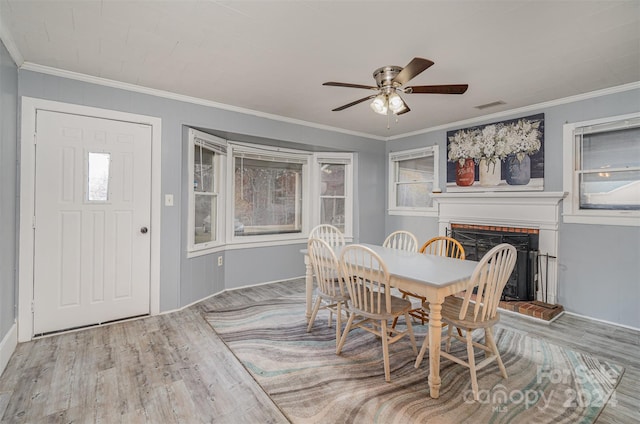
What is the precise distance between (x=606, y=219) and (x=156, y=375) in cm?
431

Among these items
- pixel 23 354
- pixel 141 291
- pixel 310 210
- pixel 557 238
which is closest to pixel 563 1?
pixel 557 238

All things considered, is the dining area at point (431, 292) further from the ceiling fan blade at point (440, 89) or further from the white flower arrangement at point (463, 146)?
the white flower arrangement at point (463, 146)

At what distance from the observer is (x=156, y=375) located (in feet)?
7.09

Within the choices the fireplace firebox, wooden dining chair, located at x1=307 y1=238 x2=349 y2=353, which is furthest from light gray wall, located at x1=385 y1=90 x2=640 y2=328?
wooden dining chair, located at x1=307 y1=238 x2=349 y2=353

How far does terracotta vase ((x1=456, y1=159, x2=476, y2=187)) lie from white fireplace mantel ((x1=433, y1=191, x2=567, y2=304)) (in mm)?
215

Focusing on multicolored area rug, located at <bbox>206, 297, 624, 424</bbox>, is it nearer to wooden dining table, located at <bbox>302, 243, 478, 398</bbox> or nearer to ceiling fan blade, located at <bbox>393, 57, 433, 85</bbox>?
wooden dining table, located at <bbox>302, 243, 478, 398</bbox>

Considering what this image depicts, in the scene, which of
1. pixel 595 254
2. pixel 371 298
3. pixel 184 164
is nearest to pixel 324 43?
pixel 371 298

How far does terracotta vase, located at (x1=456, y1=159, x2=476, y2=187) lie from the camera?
4.16 meters

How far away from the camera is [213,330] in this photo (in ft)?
9.52

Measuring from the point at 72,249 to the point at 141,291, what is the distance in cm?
74

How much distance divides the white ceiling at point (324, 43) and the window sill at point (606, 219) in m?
1.26

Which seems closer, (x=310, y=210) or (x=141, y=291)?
(x=141, y=291)

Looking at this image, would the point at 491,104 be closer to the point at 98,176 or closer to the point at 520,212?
the point at 520,212

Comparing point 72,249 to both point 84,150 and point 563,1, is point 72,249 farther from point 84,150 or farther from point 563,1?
point 563,1
